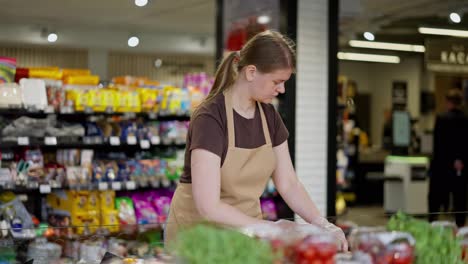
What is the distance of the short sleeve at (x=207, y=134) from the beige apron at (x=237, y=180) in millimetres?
82

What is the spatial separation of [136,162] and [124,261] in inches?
165

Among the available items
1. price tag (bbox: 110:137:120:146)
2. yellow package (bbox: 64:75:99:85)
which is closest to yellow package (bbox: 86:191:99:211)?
price tag (bbox: 110:137:120:146)

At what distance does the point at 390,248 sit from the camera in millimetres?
2268

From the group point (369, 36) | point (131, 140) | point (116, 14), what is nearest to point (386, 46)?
point (369, 36)

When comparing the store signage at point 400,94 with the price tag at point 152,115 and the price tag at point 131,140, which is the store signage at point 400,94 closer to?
the price tag at point 152,115

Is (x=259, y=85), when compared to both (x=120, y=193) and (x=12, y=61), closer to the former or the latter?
(x=12, y=61)

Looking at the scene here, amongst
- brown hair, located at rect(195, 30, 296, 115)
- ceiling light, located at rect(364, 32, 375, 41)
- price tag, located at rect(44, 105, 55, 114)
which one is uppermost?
ceiling light, located at rect(364, 32, 375, 41)

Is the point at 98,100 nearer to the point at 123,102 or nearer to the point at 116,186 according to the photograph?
the point at 123,102

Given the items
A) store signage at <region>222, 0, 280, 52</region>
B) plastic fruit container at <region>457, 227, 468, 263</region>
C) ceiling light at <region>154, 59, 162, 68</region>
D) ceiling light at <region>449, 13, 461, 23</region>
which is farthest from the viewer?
ceiling light at <region>154, 59, 162, 68</region>

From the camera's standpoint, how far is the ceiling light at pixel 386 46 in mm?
9495

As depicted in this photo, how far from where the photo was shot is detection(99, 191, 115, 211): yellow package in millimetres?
6766

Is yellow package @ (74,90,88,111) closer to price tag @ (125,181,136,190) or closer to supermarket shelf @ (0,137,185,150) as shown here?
supermarket shelf @ (0,137,185,150)

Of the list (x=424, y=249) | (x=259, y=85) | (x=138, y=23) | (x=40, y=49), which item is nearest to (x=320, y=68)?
(x=259, y=85)

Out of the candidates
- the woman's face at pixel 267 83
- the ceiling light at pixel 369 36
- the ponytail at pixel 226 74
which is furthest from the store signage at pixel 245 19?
the woman's face at pixel 267 83
